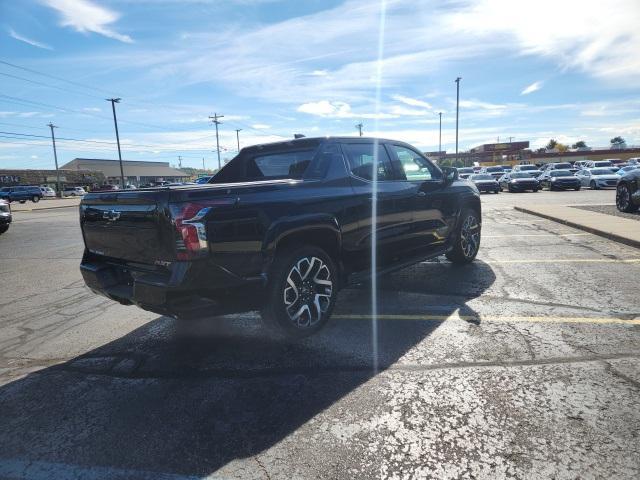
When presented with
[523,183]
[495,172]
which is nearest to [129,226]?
[523,183]

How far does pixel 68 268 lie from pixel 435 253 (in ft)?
21.1

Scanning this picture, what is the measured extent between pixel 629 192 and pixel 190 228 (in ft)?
43.4

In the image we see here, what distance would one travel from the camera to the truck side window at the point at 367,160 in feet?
15.3

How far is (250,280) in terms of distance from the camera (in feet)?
11.3

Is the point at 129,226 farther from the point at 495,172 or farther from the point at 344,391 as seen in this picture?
the point at 495,172

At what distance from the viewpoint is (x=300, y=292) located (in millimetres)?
3953

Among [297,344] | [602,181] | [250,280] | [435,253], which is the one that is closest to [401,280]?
[435,253]

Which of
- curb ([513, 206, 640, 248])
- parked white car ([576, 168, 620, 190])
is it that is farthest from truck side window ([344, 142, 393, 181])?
parked white car ([576, 168, 620, 190])

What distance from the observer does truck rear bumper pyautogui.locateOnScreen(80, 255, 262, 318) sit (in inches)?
124

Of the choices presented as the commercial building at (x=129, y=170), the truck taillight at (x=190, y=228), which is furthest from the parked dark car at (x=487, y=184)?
the commercial building at (x=129, y=170)

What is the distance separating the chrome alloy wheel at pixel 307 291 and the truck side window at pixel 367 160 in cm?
118

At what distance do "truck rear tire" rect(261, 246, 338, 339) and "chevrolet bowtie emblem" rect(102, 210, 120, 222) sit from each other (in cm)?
140

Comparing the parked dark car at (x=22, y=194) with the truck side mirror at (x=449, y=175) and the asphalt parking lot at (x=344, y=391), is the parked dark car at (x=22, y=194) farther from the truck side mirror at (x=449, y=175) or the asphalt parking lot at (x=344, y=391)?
the truck side mirror at (x=449, y=175)

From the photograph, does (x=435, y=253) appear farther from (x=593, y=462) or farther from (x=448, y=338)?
(x=593, y=462)
